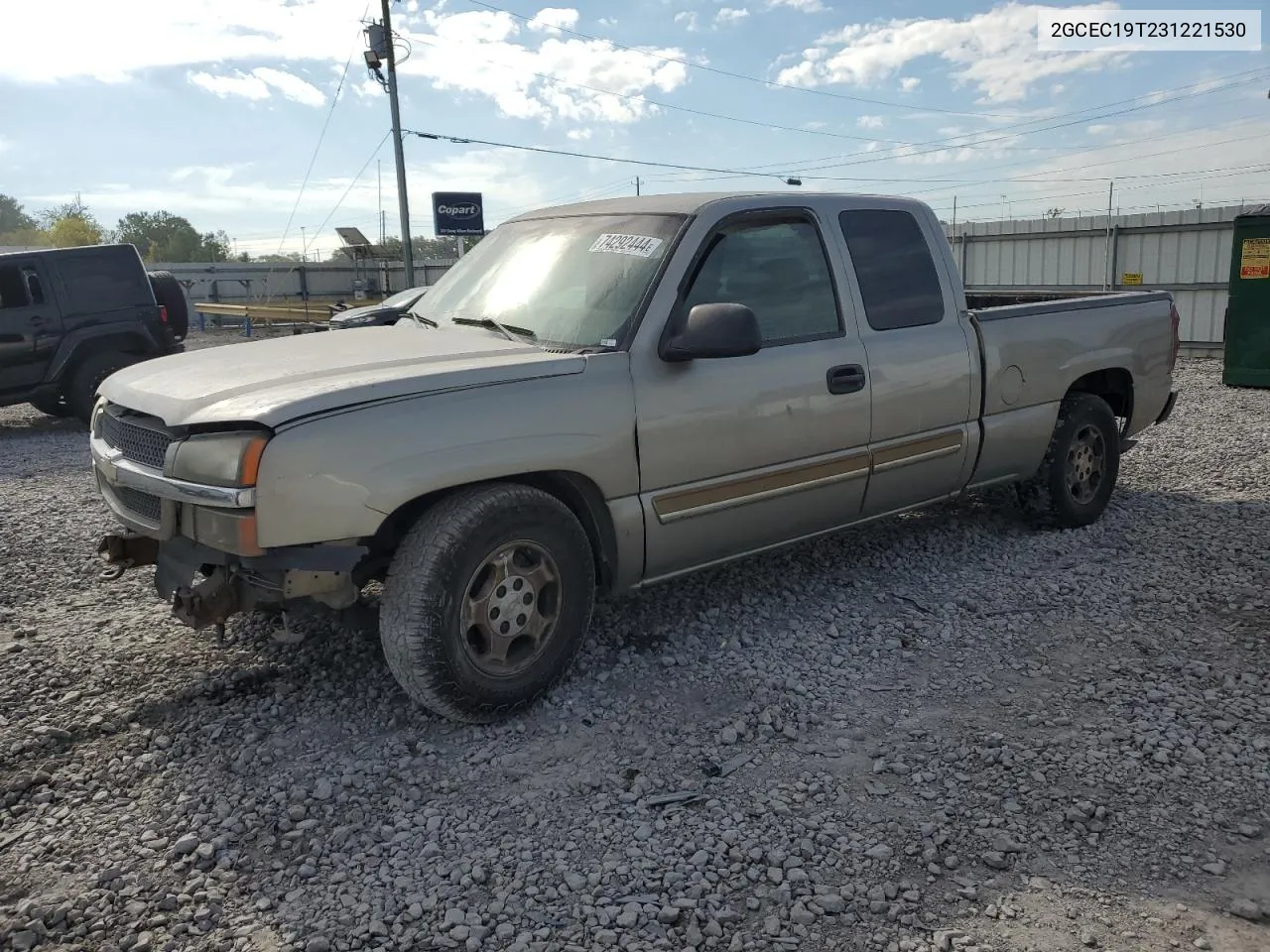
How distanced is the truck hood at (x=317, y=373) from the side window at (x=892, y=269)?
1.69 meters

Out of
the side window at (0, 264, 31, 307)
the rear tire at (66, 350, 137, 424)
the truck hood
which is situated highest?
the side window at (0, 264, 31, 307)

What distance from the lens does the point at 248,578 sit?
3447mm

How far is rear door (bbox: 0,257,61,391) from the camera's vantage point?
10961 millimetres

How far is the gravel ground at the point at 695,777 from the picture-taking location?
8.81 feet

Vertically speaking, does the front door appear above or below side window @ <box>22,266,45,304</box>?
below

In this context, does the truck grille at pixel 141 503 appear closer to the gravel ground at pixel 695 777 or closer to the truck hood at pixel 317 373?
the truck hood at pixel 317 373

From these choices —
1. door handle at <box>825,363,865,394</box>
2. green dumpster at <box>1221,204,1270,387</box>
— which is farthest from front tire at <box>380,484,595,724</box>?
green dumpster at <box>1221,204,1270,387</box>

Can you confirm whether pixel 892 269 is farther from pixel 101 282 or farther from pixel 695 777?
pixel 101 282

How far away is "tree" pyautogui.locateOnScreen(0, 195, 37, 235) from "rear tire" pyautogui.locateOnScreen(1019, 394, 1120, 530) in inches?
5356

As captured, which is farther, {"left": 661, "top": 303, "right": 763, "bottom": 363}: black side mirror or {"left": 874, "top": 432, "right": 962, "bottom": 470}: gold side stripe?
{"left": 874, "top": 432, "right": 962, "bottom": 470}: gold side stripe

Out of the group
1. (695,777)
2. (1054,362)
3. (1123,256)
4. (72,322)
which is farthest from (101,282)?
(1123,256)

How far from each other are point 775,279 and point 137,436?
2656mm

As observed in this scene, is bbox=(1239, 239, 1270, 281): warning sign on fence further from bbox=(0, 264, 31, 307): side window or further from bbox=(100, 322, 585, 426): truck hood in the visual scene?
bbox=(0, 264, 31, 307): side window

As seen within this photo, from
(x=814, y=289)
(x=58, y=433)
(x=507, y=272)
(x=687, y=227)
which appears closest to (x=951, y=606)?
(x=814, y=289)
